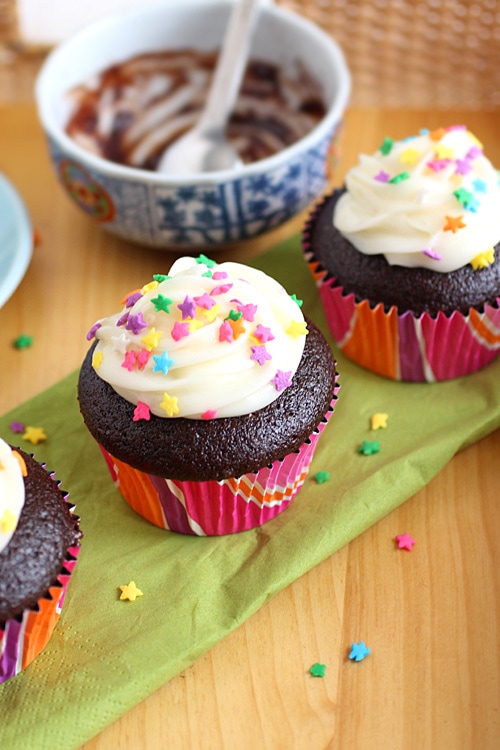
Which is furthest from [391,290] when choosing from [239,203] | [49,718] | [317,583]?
[49,718]

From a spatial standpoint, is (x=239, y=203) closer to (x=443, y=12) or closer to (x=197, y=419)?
(x=197, y=419)

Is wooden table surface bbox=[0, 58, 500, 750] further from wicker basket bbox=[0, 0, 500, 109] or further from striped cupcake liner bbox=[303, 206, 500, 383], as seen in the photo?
wicker basket bbox=[0, 0, 500, 109]

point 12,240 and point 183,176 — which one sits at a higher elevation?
point 183,176

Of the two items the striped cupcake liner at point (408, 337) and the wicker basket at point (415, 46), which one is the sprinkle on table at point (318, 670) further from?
the wicker basket at point (415, 46)

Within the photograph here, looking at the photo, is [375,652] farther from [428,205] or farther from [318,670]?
[428,205]

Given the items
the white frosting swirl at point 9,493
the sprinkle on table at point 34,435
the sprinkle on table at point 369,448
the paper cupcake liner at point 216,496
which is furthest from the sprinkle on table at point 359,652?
the sprinkle on table at point 34,435

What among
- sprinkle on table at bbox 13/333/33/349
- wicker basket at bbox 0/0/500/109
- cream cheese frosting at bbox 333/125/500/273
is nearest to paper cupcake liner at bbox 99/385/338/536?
cream cheese frosting at bbox 333/125/500/273

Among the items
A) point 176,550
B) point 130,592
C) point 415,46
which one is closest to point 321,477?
point 176,550
